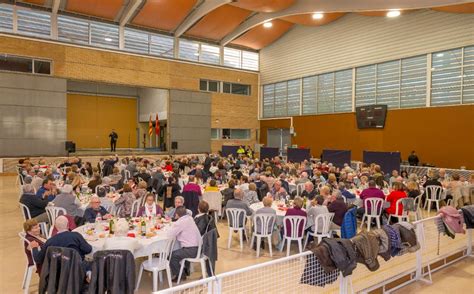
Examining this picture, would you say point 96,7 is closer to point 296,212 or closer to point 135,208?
point 135,208

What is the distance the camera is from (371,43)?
22391 mm

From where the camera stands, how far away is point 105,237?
5840 millimetres

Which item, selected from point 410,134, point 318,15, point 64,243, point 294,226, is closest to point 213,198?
point 294,226

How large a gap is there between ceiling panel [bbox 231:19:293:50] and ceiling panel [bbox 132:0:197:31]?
5.54m

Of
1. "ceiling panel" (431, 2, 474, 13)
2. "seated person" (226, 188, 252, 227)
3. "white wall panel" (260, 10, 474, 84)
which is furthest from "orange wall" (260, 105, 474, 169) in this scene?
"seated person" (226, 188, 252, 227)

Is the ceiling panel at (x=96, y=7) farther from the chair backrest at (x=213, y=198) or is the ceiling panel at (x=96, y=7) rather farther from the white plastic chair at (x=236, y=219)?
the white plastic chair at (x=236, y=219)

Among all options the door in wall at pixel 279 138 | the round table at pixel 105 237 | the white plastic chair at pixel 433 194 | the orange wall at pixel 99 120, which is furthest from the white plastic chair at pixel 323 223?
the orange wall at pixel 99 120

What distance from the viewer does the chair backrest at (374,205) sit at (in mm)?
9375

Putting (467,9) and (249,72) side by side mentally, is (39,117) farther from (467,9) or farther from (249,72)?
(467,9)

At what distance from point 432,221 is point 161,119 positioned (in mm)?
25075

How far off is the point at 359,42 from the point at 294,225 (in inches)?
749

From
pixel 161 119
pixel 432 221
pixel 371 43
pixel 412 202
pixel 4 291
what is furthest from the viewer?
pixel 161 119

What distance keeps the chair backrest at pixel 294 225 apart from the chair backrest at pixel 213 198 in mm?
3092

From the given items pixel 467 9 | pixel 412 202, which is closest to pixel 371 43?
pixel 467 9
